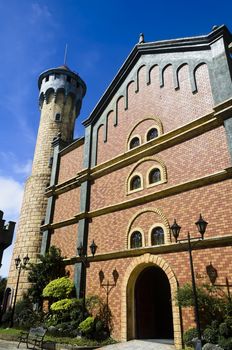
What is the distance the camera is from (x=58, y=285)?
1489cm

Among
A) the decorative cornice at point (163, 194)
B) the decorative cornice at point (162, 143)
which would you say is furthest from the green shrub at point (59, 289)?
the decorative cornice at point (162, 143)

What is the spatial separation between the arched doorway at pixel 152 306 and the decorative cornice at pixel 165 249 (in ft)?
3.71

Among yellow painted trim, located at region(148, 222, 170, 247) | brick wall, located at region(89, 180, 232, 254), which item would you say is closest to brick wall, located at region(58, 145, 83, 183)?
brick wall, located at region(89, 180, 232, 254)

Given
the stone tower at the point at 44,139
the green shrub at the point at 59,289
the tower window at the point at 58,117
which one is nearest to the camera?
the green shrub at the point at 59,289

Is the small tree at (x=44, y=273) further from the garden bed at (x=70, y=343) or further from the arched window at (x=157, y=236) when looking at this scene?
the arched window at (x=157, y=236)

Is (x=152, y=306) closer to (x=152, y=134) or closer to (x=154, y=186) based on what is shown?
(x=154, y=186)

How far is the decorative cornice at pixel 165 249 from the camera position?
1026cm

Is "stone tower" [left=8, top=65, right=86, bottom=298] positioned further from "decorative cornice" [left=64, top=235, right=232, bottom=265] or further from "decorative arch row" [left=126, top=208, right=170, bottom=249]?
"decorative arch row" [left=126, top=208, right=170, bottom=249]

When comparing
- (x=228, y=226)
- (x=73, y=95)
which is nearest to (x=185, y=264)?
(x=228, y=226)

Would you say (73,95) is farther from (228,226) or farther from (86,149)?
(228,226)

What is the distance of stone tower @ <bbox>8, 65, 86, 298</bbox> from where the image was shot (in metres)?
21.7

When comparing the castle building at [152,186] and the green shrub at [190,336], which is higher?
the castle building at [152,186]

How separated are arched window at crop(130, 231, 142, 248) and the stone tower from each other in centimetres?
1046

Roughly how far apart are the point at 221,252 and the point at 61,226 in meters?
11.5
